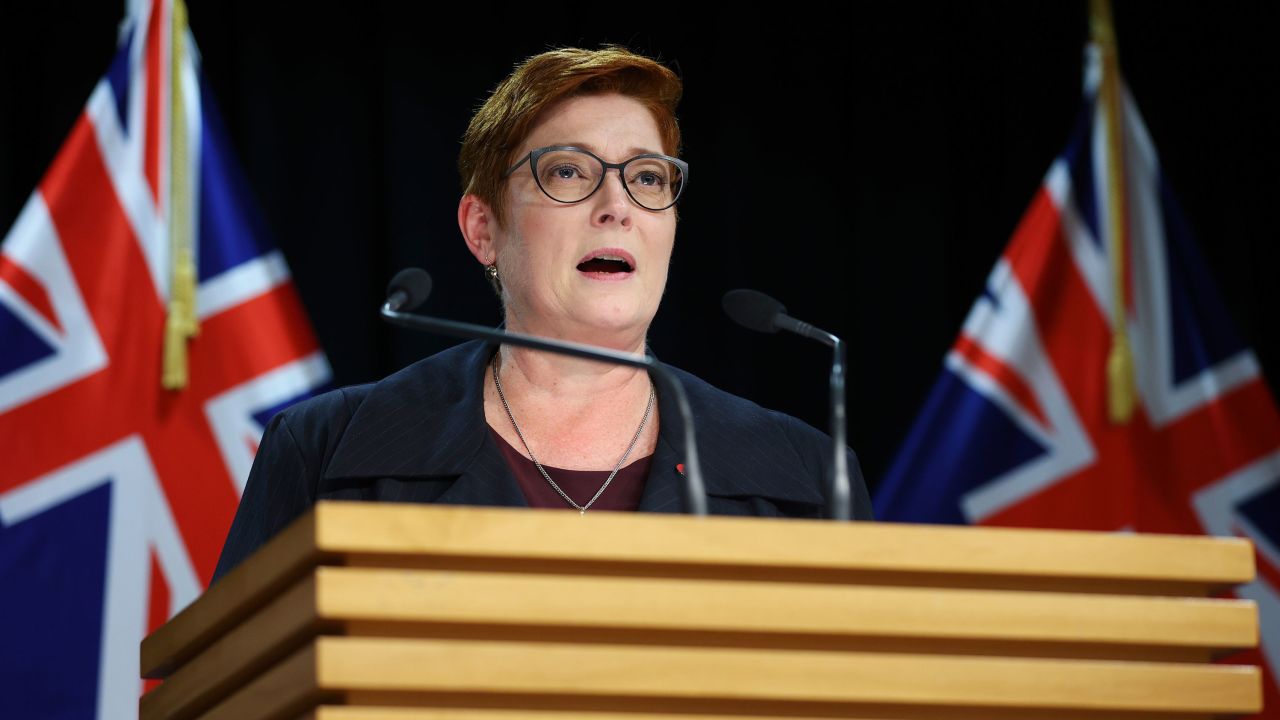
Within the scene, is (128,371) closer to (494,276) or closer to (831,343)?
(494,276)

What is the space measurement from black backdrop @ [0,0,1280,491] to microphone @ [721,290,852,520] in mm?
1559

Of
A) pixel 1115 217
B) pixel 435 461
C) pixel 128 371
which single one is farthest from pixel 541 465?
pixel 1115 217

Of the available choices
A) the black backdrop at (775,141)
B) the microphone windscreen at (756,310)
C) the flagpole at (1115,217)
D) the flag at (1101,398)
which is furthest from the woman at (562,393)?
the flagpole at (1115,217)

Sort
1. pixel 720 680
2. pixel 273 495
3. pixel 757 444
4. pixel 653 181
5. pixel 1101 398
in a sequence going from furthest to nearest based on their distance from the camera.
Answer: pixel 1101 398 → pixel 653 181 → pixel 757 444 → pixel 273 495 → pixel 720 680

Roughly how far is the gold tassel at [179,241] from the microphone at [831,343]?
1414 mm

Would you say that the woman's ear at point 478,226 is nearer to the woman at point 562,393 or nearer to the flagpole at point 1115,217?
the woman at point 562,393

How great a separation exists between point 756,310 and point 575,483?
16.6 inches

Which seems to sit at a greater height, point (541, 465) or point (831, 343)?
point (831, 343)

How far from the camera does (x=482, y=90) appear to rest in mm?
3424

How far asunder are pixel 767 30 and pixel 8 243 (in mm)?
1737

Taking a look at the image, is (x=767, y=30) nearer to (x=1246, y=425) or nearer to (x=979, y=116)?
(x=979, y=116)

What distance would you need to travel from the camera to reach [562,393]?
2.17 metres

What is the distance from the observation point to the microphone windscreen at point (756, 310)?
179 centimetres

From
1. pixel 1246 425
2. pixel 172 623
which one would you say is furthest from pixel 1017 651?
pixel 1246 425
